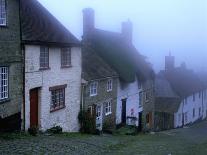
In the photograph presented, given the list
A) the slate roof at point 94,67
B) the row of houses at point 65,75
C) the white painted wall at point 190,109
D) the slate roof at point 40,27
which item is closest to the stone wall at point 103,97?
the row of houses at point 65,75

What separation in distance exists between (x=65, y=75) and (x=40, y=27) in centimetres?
436

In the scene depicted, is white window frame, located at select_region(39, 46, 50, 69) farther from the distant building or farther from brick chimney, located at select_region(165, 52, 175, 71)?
brick chimney, located at select_region(165, 52, 175, 71)

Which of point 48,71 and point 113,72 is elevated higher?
point 113,72

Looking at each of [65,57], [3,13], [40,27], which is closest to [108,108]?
[65,57]

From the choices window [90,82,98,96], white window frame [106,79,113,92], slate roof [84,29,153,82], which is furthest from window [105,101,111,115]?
slate roof [84,29,153,82]

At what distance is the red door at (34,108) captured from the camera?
2512cm

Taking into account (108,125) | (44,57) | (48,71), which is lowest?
(108,125)

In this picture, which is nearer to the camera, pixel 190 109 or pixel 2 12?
pixel 2 12

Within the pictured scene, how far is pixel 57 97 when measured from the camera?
1104 inches

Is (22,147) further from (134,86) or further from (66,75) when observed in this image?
(134,86)

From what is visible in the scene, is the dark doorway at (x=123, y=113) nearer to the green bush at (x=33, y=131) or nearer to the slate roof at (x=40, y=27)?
the slate roof at (x=40, y=27)

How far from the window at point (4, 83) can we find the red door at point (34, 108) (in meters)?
2.98

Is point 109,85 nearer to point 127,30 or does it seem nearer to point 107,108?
point 107,108

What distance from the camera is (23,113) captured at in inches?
944
